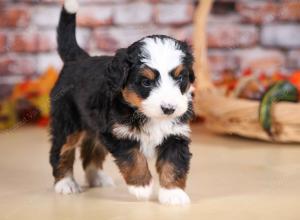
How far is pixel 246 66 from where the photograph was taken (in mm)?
4961

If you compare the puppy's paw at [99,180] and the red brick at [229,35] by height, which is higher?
the red brick at [229,35]

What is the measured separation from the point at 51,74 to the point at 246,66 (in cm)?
155

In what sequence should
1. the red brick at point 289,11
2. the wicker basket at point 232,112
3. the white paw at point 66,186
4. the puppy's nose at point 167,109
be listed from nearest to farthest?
1. the puppy's nose at point 167,109
2. the white paw at point 66,186
3. the wicker basket at point 232,112
4. the red brick at point 289,11

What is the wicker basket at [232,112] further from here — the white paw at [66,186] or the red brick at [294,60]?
the white paw at [66,186]

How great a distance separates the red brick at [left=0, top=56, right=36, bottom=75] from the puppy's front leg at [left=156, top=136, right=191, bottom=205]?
8.65ft

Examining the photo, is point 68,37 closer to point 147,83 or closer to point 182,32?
point 147,83

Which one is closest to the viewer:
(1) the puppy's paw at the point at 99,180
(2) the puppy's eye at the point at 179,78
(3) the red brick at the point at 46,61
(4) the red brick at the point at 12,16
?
(2) the puppy's eye at the point at 179,78

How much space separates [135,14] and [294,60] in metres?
1.32

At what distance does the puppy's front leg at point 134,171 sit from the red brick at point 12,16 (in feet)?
8.73

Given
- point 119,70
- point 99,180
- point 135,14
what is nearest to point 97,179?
point 99,180

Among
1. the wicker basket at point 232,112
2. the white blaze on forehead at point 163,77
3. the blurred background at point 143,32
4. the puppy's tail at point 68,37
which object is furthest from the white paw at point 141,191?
the blurred background at point 143,32

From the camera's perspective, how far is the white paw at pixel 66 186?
8.38ft

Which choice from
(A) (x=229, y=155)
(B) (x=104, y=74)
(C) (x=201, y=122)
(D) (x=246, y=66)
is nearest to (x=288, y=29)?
(D) (x=246, y=66)

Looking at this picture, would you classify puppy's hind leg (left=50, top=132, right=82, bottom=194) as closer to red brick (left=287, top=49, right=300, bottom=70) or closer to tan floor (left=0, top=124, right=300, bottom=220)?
tan floor (left=0, top=124, right=300, bottom=220)
